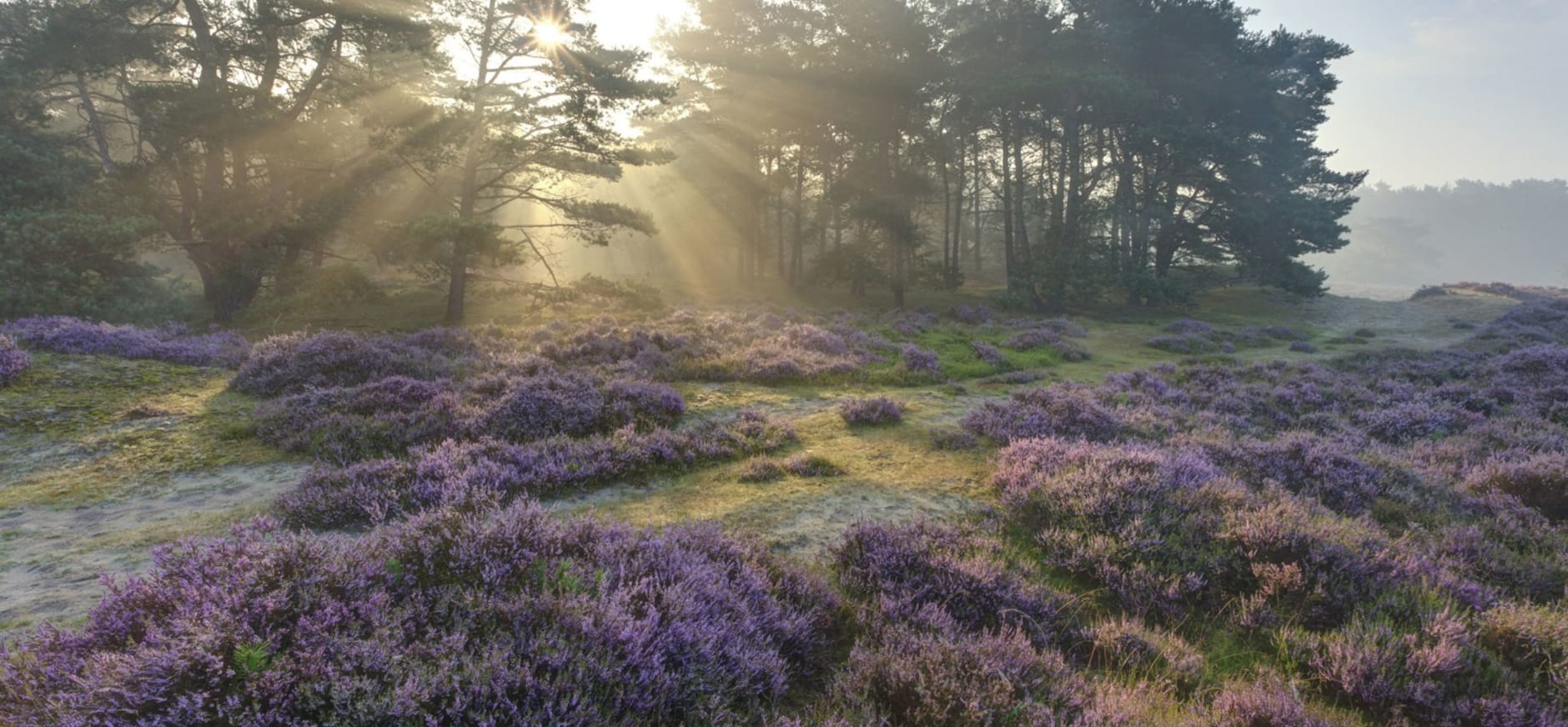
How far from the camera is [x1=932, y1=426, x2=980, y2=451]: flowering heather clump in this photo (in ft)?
26.3

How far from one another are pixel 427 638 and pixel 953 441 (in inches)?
265

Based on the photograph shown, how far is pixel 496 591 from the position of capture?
3.03 metres

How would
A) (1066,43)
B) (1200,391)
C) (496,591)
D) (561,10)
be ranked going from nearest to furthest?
(496,591) < (1200,391) < (561,10) < (1066,43)

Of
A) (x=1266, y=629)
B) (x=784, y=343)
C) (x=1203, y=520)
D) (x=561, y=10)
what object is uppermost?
(x=561, y=10)

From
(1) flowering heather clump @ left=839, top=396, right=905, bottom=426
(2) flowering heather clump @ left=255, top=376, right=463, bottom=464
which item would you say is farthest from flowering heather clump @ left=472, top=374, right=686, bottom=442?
(1) flowering heather clump @ left=839, top=396, right=905, bottom=426

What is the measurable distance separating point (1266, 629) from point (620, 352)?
11935 millimetres

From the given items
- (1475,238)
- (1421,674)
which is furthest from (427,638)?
(1475,238)

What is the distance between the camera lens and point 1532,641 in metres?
3.53

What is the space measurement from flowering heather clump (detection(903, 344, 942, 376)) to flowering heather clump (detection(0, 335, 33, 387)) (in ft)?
47.2

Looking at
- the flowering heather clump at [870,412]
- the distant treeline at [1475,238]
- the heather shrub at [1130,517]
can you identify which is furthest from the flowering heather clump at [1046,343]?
the distant treeline at [1475,238]

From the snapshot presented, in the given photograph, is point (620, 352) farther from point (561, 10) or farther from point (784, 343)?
point (561, 10)

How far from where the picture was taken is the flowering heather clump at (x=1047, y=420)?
27.4ft

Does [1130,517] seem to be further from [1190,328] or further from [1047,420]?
[1190,328]

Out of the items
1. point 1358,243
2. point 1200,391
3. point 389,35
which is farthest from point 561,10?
point 1358,243
